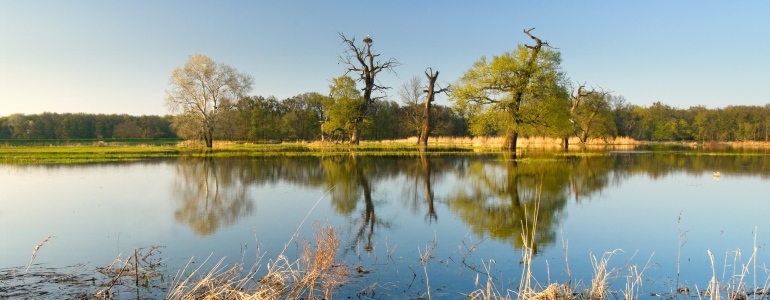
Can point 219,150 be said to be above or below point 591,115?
below

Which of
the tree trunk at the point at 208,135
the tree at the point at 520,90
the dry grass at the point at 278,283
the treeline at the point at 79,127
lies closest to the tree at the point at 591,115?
the tree at the point at 520,90

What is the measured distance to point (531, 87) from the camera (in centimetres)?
3309

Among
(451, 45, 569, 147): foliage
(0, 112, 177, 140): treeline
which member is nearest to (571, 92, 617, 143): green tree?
(451, 45, 569, 147): foliage

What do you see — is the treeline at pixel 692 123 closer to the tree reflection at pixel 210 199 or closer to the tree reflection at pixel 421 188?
the tree reflection at pixel 421 188

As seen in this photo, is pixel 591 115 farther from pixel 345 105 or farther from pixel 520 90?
pixel 345 105

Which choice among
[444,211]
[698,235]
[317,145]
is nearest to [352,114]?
[317,145]

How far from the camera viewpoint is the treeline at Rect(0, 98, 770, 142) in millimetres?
66438

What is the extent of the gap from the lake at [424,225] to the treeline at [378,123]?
43094mm

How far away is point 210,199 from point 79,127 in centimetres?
9161

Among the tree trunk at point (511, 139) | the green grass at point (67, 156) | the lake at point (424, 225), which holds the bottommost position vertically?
the lake at point (424, 225)

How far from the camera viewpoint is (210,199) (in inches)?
460

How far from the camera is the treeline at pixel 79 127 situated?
8111 centimetres

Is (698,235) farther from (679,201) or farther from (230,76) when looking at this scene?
(230,76)

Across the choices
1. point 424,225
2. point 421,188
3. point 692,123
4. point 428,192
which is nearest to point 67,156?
point 421,188
